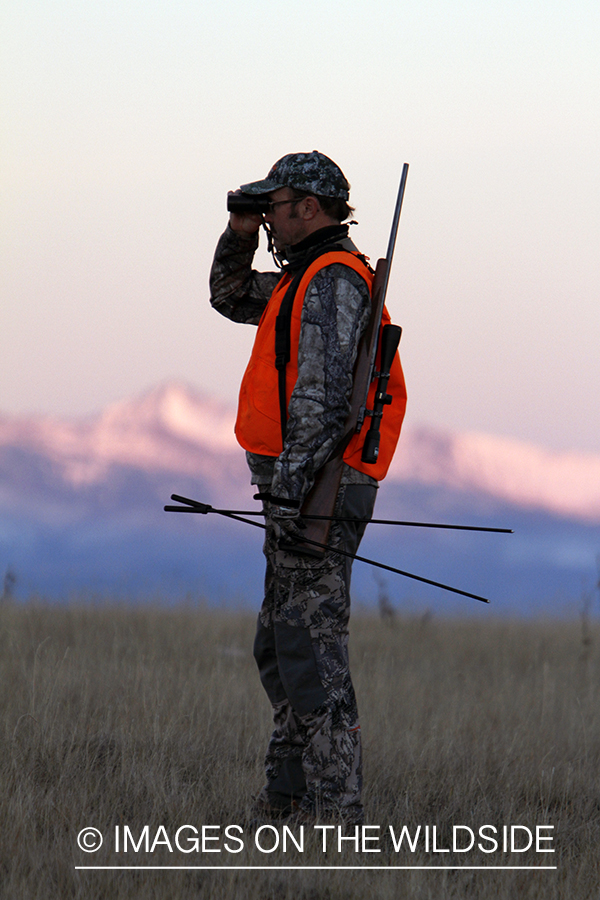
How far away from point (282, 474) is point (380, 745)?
264cm

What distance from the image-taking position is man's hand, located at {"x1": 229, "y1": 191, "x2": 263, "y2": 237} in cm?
543

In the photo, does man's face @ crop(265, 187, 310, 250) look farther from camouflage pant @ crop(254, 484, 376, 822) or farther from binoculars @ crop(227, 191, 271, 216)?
camouflage pant @ crop(254, 484, 376, 822)

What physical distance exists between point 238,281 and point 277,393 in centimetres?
110

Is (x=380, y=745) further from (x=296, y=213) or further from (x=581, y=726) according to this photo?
(x=296, y=213)

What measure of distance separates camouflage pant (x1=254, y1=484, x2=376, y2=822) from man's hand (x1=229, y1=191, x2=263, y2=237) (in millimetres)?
1518

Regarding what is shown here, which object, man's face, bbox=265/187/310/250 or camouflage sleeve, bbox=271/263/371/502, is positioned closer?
camouflage sleeve, bbox=271/263/371/502

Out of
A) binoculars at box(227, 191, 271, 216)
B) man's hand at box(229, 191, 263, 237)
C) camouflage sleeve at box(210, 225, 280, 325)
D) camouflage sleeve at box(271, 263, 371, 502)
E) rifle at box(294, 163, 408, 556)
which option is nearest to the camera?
camouflage sleeve at box(271, 263, 371, 502)

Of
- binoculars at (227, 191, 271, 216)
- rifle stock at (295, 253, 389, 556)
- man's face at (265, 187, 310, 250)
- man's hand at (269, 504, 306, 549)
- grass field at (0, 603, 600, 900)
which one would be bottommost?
grass field at (0, 603, 600, 900)

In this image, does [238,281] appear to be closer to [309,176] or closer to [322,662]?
[309,176]

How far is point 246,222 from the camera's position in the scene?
543 centimetres

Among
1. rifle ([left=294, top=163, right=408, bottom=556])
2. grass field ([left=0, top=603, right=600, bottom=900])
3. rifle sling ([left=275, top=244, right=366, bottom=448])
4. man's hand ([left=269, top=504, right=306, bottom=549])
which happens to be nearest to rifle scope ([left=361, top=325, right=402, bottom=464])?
rifle ([left=294, top=163, right=408, bottom=556])

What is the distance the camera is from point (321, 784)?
4820 mm

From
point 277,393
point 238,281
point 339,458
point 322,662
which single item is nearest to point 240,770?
point 322,662

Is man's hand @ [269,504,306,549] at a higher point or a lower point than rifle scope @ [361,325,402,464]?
lower
